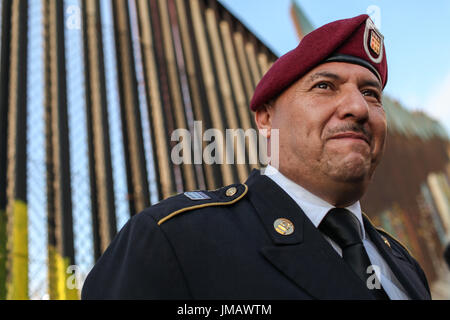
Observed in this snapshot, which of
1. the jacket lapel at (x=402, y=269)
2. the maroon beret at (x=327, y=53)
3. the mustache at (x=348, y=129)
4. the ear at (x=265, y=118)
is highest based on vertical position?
the maroon beret at (x=327, y=53)

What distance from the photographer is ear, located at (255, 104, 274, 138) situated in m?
0.98

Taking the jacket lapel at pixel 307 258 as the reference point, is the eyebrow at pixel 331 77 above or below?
above

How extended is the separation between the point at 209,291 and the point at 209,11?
3380 mm

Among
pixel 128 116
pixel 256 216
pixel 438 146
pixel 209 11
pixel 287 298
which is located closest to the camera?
pixel 287 298

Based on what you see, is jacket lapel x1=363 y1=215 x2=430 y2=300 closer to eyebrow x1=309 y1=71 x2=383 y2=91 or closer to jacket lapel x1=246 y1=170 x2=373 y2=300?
jacket lapel x1=246 y1=170 x2=373 y2=300

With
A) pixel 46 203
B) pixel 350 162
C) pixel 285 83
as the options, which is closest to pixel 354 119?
pixel 350 162

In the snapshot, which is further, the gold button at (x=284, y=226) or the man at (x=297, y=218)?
the gold button at (x=284, y=226)

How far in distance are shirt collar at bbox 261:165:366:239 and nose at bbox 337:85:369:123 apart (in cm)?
19

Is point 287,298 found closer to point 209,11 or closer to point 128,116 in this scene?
point 128,116

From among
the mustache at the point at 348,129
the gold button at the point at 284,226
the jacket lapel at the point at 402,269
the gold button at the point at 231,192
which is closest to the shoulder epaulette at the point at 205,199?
the gold button at the point at 231,192

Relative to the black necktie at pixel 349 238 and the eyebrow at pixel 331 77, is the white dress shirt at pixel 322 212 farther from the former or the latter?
the eyebrow at pixel 331 77

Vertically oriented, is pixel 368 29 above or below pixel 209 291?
above

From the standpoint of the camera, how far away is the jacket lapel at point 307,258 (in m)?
0.62

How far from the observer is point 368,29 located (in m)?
1.01
